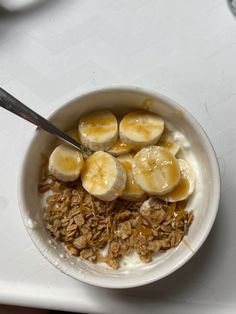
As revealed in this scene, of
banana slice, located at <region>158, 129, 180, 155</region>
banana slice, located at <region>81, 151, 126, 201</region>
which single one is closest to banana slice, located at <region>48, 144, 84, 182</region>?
banana slice, located at <region>81, 151, 126, 201</region>

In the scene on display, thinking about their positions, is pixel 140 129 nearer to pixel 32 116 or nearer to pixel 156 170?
pixel 156 170

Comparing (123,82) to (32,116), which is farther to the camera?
(123,82)

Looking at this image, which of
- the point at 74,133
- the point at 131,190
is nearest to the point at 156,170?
the point at 131,190

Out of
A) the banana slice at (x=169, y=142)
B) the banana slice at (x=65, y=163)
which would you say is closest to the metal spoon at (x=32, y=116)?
the banana slice at (x=65, y=163)

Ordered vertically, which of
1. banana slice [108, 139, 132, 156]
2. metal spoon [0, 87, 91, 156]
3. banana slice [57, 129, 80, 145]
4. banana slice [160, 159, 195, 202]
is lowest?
banana slice [160, 159, 195, 202]

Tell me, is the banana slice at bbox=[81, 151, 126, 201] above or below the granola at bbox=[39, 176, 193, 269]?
above

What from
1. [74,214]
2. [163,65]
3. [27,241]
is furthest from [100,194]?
[163,65]

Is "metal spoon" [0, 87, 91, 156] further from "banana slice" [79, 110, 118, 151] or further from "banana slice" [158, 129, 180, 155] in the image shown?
→ "banana slice" [158, 129, 180, 155]
